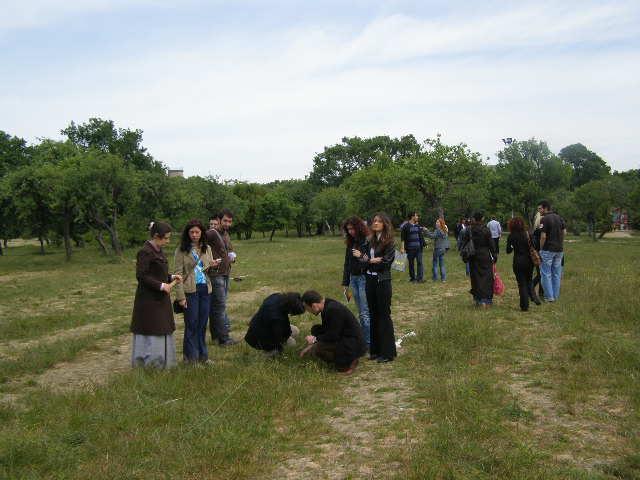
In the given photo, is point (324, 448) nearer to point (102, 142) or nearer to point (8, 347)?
point (8, 347)

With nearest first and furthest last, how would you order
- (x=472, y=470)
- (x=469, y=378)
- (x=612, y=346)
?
1. (x=472, y=470)
2. (x=469, y=378)
3. (x=612, y=346)

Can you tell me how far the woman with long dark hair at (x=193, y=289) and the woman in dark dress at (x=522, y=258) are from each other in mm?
5610

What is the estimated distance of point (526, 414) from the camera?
4836 millimetres

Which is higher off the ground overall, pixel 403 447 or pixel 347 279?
pixel 347 279

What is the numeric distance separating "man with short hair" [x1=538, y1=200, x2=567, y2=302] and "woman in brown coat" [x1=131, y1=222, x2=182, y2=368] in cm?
703

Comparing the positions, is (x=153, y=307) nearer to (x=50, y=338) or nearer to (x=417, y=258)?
(x=50, y=338)

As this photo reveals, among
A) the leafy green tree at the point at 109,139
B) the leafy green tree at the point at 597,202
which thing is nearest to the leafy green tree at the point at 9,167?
the leafy green tree at the point at 109,139

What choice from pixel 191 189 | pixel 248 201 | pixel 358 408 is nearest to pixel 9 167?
pixel 191 189

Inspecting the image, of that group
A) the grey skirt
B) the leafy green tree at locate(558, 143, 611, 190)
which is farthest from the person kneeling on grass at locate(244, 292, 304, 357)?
the leafy green tree at locate(558, 143, 611, 190)

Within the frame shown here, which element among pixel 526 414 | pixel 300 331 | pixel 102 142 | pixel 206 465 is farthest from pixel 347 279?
pixel 102 142

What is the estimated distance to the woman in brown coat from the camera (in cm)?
639

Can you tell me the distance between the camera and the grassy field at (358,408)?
3.99 metres

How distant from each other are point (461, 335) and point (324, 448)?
12.2ft

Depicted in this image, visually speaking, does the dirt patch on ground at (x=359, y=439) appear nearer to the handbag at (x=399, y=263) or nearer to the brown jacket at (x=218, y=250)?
the handbag at (x=399, y=263)
